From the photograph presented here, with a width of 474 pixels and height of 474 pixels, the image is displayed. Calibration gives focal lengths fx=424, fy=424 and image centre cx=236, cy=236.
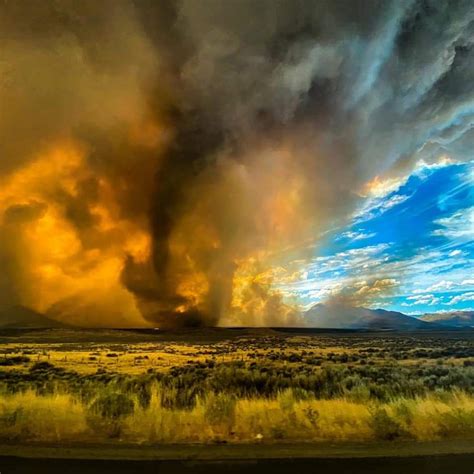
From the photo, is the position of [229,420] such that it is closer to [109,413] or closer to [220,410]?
[220,410]

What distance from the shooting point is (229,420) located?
1318cm

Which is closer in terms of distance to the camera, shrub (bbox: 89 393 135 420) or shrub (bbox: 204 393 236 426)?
shrub (bbox: 204 393 236 426)

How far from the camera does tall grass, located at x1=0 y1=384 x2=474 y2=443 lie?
12.0m

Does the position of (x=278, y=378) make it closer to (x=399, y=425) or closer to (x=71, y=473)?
(x=399, y=425)

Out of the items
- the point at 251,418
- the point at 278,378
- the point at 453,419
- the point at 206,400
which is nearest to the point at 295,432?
the point at 251,418

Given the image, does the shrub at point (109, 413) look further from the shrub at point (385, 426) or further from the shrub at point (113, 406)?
the shrub at point (385, 426)

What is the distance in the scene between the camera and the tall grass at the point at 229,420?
11953 mm

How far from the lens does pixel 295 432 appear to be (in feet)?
40.3

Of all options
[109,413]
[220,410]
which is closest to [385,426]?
[220,410]

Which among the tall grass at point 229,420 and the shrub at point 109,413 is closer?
the tall grass at point 229,420

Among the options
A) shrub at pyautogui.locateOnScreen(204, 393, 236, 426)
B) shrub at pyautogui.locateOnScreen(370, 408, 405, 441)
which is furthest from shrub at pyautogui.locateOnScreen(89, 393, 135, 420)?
shrub at pyautogui.locateOnScreen(370, 408, 405, 441)

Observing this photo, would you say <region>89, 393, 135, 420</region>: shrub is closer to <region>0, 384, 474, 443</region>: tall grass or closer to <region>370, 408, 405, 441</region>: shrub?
<region>0, 384, 474, 443</region>: tall grass

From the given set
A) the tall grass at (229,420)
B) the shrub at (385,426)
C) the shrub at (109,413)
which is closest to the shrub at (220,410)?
the tall grass at (229,420)

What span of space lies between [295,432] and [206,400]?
386 cm
